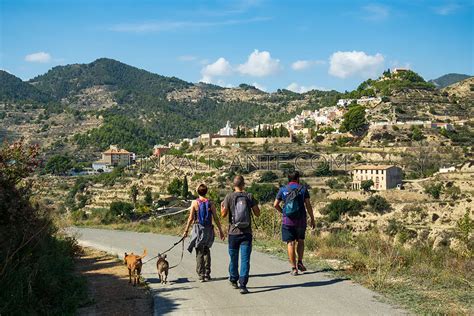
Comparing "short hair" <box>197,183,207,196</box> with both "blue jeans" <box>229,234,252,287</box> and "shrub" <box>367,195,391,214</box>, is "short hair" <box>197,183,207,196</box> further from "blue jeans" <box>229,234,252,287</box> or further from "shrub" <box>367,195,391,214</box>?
"shrub" <box>367,195,391,214</box>

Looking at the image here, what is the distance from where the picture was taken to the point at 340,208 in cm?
4747

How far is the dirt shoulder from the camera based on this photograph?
243 inches

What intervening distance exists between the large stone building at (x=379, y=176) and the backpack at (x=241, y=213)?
51.4 metres

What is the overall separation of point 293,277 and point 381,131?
249 feet

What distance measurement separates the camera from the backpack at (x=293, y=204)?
768cm

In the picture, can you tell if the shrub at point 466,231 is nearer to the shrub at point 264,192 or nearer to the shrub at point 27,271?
the shrub at point 27,271

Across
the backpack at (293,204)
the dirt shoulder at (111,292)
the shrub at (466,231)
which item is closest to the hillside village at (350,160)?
the shrub at (466,231)

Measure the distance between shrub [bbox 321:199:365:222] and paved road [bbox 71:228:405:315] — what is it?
126 feet

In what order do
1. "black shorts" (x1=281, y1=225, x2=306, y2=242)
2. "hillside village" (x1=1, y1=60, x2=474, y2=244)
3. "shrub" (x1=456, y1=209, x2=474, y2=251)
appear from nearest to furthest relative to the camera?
1. "black shorts" (x1=281, y1=225, x2=306, y2=242)
2. "shrub" (x1=456, y1=209, x2=474, y2=251)
3. "hillside village" (x1=1, y1=60, x2=474, y2=244)

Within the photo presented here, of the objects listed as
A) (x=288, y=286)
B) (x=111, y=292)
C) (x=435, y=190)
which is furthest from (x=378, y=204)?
(x=111, y=292)

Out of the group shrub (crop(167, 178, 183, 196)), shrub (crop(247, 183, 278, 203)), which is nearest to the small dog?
shrub (crop(247, 183, 278, 203))

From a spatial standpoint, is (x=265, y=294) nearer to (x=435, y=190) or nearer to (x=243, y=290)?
(x=243, y=290)

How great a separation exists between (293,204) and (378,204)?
4274cm

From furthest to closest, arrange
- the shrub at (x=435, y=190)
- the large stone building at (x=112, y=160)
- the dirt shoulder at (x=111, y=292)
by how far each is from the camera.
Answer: the large stone building at (x=112, y=160)
the shrub at (x=435, y=190)
the dirt shoulder at (x=111, y=292)
